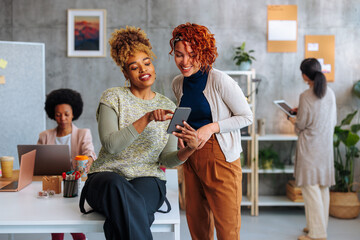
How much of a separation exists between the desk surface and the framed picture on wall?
119 inches

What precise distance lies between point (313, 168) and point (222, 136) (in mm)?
1790

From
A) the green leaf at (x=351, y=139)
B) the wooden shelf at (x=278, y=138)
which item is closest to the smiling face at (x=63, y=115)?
the wooden shelf at (x=278, y=138)

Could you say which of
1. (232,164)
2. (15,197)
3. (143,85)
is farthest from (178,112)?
(15,197)

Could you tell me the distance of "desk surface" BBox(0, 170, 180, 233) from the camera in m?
1.60

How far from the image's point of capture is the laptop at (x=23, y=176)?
207 centimetres

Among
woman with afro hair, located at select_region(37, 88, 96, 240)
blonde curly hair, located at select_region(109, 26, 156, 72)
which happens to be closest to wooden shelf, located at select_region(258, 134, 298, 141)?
woman with afro hair, located at select_region(37, 88, 96, 240)

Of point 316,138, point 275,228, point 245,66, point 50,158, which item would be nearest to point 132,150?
point 50,158

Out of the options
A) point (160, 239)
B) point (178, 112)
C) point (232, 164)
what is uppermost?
point (178, 112)

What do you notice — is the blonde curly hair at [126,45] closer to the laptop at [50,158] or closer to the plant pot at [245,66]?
the laptop at [50,158]

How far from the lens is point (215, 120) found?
201cm

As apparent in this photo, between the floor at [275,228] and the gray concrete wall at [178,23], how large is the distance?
4.38ft

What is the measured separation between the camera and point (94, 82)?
4680 mm

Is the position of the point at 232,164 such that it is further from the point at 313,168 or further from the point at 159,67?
the point at 159,67

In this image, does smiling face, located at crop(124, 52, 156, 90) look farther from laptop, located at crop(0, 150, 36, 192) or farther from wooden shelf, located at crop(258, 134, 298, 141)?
wooden shelf, located at crop(258, 134, 298, 141)
